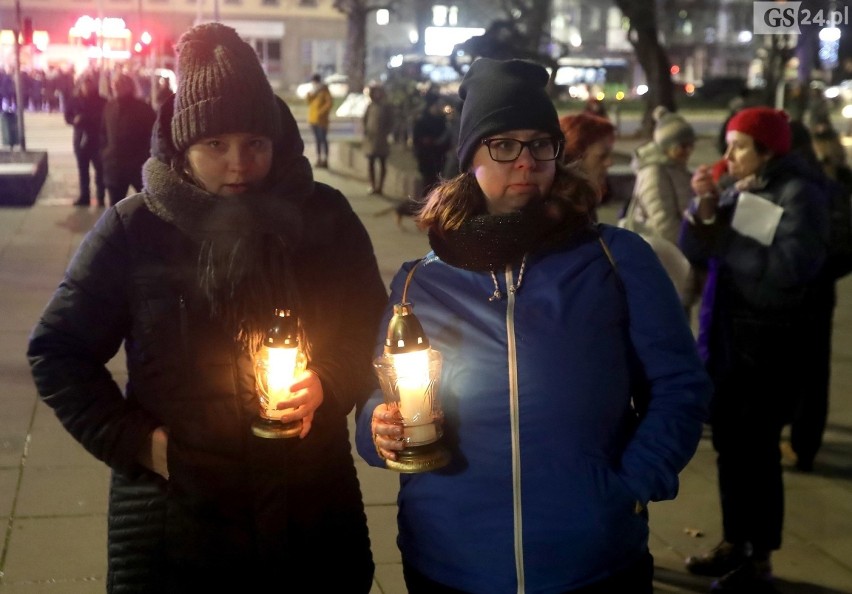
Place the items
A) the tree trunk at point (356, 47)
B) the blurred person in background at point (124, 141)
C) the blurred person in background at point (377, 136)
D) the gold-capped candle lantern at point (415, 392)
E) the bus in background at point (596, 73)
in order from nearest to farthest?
1. the gold-capped candle lantern at point (415, 392)
2. the blurred person in background at point (124, 141)
3. the blurred person in background at point (377, 136)
4. the tree trunk at point (356, 47)
5. the bus in background at point (596, 73)

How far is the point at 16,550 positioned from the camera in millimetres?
4797

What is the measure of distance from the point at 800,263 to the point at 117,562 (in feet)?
9.92

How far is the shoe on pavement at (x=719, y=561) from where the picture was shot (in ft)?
15.5

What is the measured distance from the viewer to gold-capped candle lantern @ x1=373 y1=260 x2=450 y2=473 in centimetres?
225

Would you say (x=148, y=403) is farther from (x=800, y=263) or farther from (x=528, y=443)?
(x=800, y=263)

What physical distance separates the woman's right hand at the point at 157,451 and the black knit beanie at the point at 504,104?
93 cm

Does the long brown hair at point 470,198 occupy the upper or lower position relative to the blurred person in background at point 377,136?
upper

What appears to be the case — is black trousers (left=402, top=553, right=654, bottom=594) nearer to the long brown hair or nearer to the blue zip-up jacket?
the blue zip-up jacket

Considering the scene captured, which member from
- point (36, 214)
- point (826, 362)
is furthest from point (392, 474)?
point (36, 214)

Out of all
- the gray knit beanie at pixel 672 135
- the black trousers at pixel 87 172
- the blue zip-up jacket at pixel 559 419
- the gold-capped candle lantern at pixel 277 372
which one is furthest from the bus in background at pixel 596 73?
the gold-capped candle lantern at pixel 277 372

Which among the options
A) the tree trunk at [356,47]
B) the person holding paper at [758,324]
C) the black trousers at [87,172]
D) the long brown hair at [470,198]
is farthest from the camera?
the tree trunk at [356,47]

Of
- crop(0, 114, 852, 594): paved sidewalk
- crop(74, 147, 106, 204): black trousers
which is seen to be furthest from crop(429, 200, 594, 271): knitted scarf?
crop(74, 147, 106, 204): black trousers

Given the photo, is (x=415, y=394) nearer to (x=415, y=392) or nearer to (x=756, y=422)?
(x=415, y=392)

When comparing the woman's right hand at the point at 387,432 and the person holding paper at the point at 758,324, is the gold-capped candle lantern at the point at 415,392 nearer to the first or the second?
the woman's right hand at the point at 387,432
